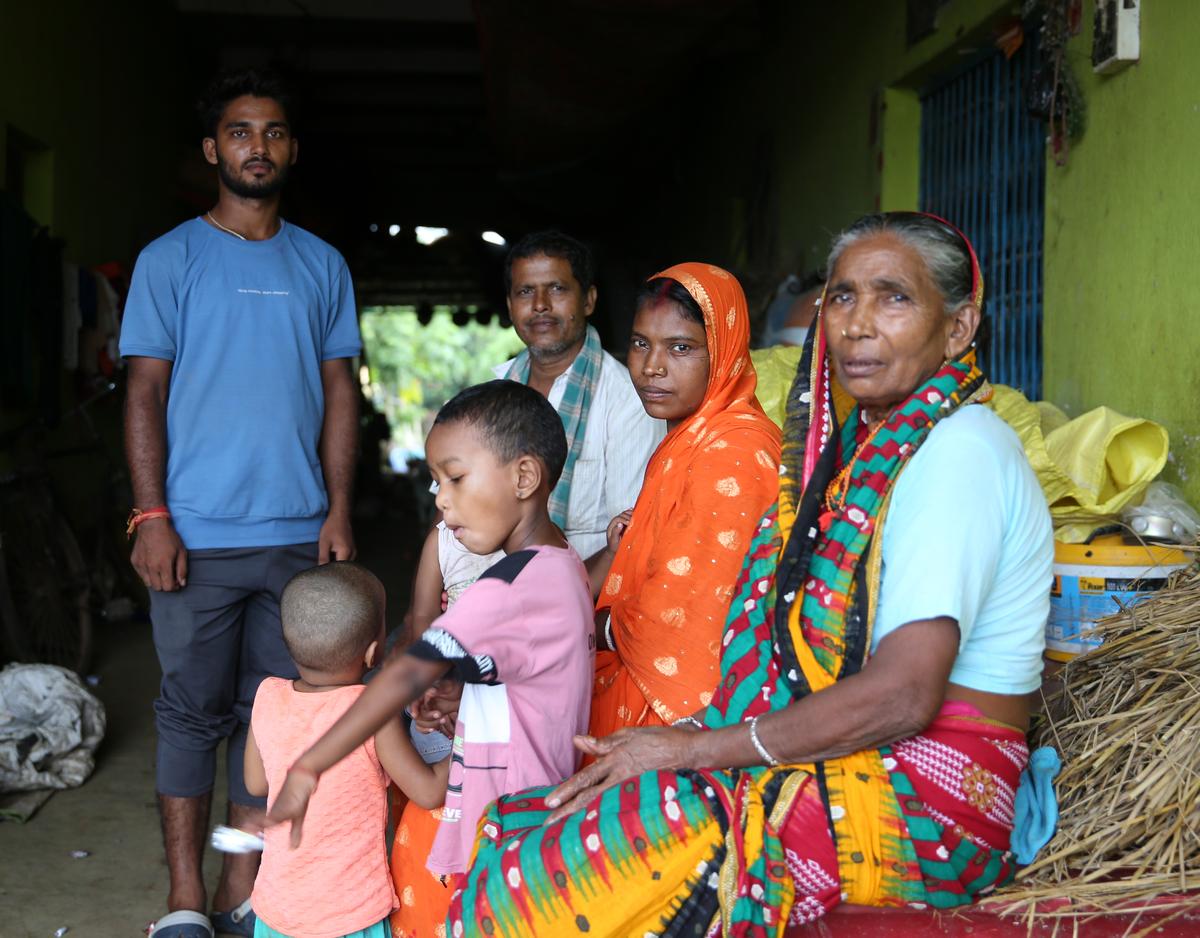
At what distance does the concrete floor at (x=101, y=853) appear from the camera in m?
3.18

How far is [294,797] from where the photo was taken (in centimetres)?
171

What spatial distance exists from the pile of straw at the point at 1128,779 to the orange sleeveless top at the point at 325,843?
1134 millimetres

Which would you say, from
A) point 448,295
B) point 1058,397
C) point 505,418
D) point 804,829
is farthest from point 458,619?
point 448,295

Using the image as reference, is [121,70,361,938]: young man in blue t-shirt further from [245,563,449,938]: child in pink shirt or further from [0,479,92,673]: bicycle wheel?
[0,479,92,673]: bicycle wheel

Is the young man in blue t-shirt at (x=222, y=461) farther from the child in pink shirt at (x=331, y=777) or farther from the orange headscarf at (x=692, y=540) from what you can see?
the orange headscarf at (x=692, y=540)

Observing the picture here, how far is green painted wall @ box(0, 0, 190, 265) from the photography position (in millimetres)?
5945

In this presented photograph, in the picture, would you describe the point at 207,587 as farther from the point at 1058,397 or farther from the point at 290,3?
the point at 290,3

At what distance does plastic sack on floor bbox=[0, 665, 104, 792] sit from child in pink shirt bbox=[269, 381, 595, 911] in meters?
2.52

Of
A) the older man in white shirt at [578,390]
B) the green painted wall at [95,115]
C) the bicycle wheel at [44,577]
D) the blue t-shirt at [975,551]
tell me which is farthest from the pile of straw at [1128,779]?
the green painted wall at [95,115]

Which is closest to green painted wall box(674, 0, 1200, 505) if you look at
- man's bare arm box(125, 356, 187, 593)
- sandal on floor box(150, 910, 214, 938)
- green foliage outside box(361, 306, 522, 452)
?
man's bare arm box(125, 356, 187, 593)

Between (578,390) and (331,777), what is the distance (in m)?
1.29

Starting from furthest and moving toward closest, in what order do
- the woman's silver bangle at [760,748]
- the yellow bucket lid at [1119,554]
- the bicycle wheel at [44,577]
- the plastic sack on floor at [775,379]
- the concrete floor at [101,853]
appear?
1. the bicycle wheel at [44,577]
2. the plastic sack on floor at [775,379]
3. the concrete floor at [101,853]
4. the yellow bucket lid at [1119,554]
5. the woman's silver bangle at [760,748]

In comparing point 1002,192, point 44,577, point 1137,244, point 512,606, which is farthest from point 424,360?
point 512,606

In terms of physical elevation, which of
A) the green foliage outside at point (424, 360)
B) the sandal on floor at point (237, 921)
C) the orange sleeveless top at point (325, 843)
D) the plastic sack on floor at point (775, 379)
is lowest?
the sandal on floor at point (237, 921)
